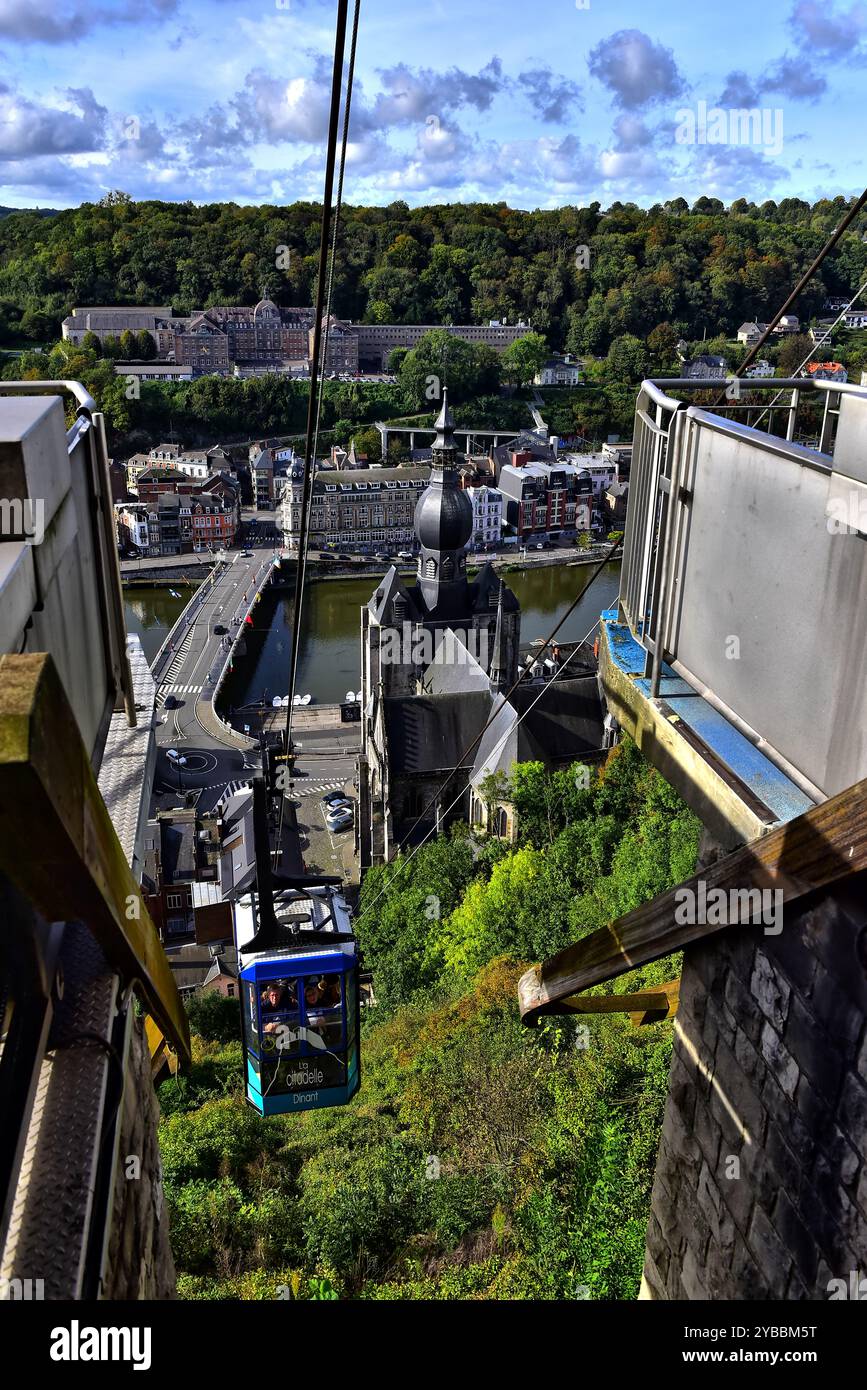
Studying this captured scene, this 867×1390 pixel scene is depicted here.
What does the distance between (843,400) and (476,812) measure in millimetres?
17078

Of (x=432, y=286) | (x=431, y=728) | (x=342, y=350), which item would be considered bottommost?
(x=431, y=728)

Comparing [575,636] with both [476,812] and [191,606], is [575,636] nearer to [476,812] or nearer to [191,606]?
[191,606]

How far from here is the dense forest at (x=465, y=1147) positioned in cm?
662

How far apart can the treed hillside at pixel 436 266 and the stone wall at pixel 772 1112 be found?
77541mm

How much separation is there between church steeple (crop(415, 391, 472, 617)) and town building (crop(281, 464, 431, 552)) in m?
23.5

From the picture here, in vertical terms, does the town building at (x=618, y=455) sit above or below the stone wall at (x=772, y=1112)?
below

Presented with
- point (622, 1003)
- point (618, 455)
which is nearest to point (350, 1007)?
point (622, 1003)

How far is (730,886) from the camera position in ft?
6.83

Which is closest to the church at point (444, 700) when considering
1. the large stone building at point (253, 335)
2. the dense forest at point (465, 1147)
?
the dense forest at point (465, 1147)

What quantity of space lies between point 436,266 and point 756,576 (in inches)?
3441

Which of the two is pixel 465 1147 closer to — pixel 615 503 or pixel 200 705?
pixel 200 705

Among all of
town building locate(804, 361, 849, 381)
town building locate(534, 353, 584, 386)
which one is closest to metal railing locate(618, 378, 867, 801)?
town building locate(804, 361, 849, 381)

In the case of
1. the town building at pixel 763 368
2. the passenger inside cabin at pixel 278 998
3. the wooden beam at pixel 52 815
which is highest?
the town building at pixel 763 368

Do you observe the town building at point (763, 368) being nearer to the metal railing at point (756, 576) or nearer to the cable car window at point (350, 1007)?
the cable car window at point (350, 1007)
